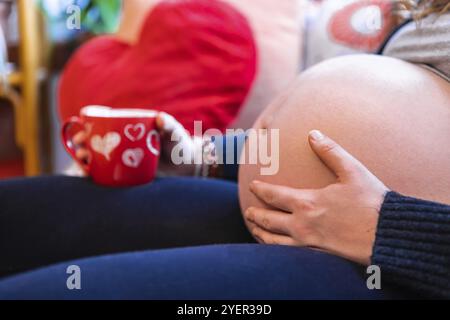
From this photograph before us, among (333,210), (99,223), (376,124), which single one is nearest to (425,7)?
(376,124)

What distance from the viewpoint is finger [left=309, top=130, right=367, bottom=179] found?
0.47 metres

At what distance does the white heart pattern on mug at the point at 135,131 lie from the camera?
26.8 inches

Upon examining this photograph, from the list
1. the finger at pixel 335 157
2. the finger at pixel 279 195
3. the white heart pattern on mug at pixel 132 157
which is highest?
the finger at pixel 335 157

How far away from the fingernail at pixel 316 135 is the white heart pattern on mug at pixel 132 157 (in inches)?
11.3

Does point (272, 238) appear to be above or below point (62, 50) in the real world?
below

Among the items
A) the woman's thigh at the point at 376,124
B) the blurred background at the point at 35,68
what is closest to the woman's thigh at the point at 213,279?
the woman's thigh at the point at 376,124

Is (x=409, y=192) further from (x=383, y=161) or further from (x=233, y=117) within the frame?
(x=233, y=117)

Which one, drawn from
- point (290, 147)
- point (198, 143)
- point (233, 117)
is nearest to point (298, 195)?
point (290, 147)

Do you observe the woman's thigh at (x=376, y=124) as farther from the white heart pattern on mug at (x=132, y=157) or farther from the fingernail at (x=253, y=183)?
the white heart pattern on mug at (x=132, y=157)

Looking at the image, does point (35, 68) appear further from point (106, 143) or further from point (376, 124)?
point (376, 124)

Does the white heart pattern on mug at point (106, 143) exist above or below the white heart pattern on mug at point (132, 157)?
above

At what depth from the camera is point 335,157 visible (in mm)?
483

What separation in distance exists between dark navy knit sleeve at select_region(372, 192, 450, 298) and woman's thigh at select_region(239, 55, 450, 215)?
60 mm

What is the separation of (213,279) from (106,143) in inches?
13.1
